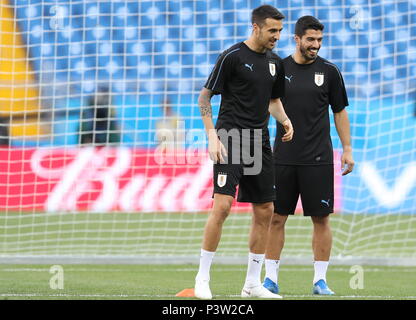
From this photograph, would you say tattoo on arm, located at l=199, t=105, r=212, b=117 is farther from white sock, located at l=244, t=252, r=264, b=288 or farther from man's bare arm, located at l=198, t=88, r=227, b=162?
white sock, located at l=244, t=252, r=264, b=288

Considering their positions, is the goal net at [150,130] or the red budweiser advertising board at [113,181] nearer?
the goal net at [150,130]

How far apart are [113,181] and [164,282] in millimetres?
6152

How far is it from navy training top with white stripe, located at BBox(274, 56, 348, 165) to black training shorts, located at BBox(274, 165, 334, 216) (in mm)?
55

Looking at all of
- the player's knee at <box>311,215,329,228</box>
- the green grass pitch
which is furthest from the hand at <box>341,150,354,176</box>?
the green grass pitch

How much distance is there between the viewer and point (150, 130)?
13.2 m

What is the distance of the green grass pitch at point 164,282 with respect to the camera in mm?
6781

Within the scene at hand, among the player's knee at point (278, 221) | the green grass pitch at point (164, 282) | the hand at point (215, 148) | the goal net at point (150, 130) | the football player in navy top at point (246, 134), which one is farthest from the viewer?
the goal net at point (150, 130)

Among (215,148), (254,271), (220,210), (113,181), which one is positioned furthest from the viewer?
(113,181)

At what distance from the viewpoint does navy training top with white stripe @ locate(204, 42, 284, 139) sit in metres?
6.42

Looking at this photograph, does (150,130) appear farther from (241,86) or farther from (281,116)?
(241,86)

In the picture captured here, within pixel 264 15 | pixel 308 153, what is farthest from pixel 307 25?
pixel 308 153

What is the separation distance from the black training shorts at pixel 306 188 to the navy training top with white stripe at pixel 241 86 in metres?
0.75

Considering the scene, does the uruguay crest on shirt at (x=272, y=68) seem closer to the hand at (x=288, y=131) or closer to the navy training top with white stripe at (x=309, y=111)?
the hand at (x=288, y=131)

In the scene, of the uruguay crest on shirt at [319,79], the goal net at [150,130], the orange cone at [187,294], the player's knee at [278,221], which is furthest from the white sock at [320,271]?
the goal net at [150,130]
